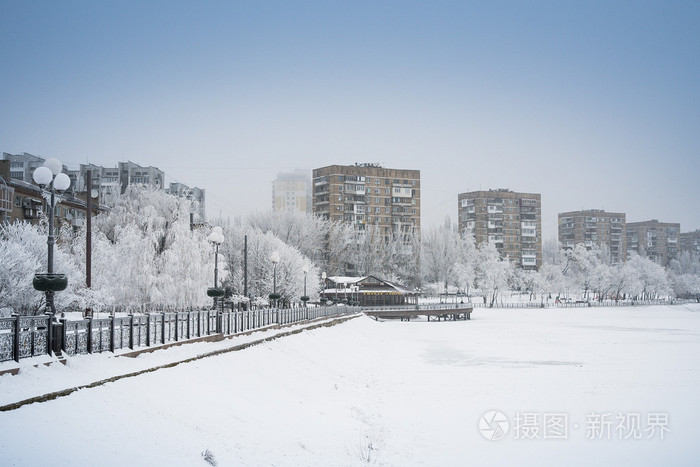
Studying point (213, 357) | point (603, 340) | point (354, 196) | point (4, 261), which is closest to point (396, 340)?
point (603, 340)

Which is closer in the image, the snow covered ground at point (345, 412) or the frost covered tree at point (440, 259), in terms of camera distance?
the snow covered ground at point (345, 412)

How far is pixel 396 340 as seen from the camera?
53.4 m

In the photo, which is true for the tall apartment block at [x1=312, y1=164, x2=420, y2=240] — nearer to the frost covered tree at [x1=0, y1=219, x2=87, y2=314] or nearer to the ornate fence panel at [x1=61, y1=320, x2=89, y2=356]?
the frost covered tree at [x1=0, y1=219, x2=87, y2=314]

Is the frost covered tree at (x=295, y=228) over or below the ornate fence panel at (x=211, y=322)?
over

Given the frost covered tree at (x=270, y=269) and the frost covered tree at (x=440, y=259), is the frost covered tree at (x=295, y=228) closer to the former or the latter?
the frost covered tree at (x=270, y=269)

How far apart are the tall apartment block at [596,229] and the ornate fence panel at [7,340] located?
621 feet

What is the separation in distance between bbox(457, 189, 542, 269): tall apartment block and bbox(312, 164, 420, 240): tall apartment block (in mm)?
31999

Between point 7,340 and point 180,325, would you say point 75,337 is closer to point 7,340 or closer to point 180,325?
point 7,340

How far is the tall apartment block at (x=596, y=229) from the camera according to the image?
188 m

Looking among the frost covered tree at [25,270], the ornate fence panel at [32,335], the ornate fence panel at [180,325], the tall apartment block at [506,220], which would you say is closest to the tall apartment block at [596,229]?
the tall apartment block at [506,220]

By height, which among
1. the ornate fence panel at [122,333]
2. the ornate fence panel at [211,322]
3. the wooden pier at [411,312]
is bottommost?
the wooden pier at [411,312]

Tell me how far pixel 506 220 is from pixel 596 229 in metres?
47.9

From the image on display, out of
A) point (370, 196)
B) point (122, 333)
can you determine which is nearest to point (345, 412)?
point (122, 333)

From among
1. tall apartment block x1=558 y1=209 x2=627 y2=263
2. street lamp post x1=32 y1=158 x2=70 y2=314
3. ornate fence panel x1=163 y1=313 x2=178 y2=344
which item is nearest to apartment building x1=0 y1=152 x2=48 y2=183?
ornate fence panel x1=163 y1=313 x2=178 y2=344
